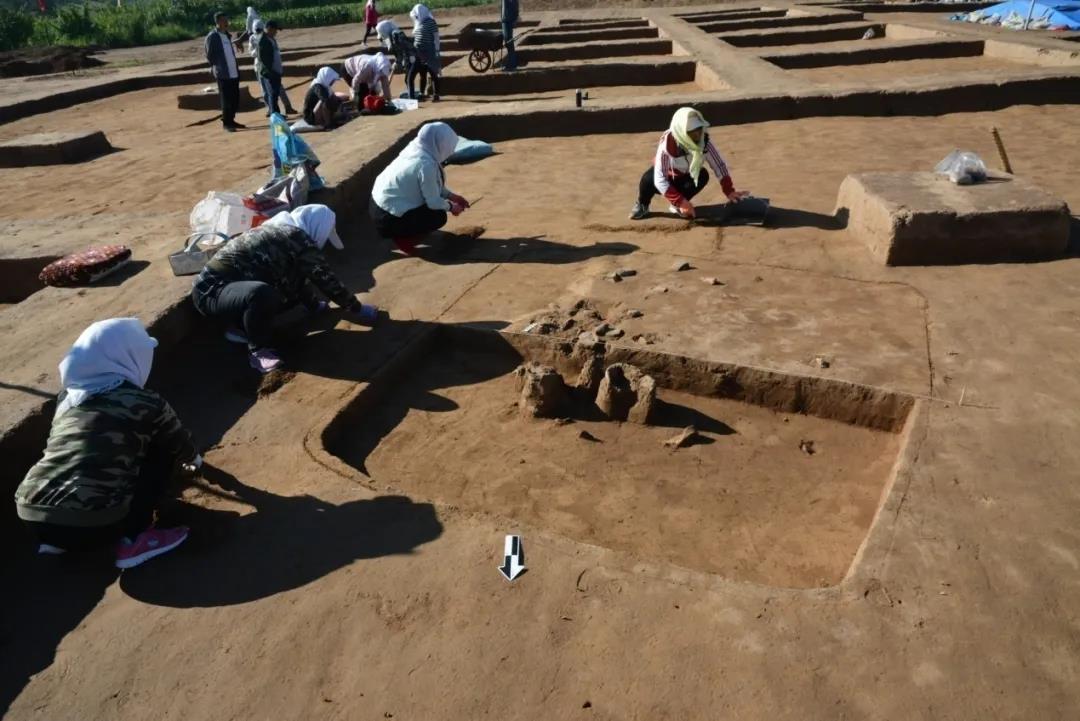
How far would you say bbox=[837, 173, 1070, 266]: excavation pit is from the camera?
4.60m

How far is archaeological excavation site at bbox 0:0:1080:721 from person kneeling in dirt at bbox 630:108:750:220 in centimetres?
3

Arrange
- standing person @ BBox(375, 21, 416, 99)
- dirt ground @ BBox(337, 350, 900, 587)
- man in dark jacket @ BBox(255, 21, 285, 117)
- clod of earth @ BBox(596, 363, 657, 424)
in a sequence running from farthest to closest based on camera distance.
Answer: standing person @ BBox(375, 21, 416, 99) < man in dark jacket @ BBox(255, 21, 285, 117) < clod of earth @ BBox(596, 363, 657, 424) < dirt ground @ BBox(337, 350, 900, 587)

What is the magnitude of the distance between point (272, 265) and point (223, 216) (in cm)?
126

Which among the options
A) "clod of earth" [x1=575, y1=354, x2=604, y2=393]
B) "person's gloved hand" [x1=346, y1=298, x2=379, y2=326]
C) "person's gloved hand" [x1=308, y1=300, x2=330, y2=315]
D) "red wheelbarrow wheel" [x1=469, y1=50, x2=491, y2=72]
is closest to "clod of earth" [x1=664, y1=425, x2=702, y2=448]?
"clod of earth" [x1=575, y1=354, x2=604, y2=393]

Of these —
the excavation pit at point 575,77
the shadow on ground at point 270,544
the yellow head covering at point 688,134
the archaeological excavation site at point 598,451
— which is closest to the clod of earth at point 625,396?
the archaeological excavation site at point 598,451

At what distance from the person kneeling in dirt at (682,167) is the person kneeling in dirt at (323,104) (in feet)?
18.2

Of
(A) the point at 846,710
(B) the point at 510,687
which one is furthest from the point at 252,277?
(A) the point at 846,710

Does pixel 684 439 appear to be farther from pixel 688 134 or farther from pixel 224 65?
pixel 224 65

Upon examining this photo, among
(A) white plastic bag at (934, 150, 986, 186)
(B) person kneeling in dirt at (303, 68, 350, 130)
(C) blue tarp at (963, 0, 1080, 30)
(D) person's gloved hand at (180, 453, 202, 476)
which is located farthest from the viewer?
(C) blue tarp at (963, 0, 1080, 30)

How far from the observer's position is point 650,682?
216cm

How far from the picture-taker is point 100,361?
9.23ft

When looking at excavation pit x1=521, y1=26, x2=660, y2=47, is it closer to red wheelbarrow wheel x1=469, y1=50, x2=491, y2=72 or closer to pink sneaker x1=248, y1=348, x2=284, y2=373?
red wheelbarrow wheel x1=469, y1=50, x2=491, y2=72

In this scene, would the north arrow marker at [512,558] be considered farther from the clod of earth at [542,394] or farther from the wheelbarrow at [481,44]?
the wheelbarrow at [481,44]

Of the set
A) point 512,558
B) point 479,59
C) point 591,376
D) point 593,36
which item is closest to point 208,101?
point 479,59
